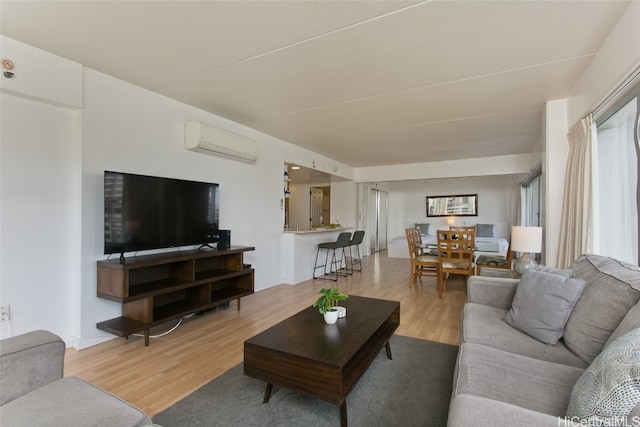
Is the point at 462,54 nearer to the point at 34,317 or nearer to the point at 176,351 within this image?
the point at 176,351

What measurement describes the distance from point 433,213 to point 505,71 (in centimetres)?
722

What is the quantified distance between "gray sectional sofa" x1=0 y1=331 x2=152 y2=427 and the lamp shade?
3100 millimetres

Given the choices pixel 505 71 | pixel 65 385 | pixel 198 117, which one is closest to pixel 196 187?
pixel 198 117

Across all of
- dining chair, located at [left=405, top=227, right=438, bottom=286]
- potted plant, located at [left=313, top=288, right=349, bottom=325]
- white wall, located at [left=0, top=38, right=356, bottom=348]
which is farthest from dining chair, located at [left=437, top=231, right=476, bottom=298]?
white wall, located at [left=0, top=38, right=356, bottom=348]

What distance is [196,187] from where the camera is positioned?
128 inches

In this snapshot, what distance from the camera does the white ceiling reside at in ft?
5.87

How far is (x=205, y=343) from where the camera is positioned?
262cm

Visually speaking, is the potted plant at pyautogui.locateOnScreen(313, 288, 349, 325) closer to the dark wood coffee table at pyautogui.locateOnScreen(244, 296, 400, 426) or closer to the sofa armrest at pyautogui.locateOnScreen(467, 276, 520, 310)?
the dark wood coffee table at pyautogui.locateOnScreen(244, 296, 400, 426)

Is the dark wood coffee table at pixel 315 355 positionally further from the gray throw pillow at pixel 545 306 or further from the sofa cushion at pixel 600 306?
the sofa cushion at pixel 600 306

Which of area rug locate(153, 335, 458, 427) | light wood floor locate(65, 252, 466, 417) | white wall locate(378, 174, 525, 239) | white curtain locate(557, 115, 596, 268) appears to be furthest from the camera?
white wall locate(378, 174, 525, 239)

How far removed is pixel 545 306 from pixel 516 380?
2.14 ft

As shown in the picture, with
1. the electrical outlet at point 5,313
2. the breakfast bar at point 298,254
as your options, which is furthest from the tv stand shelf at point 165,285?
the breakfast bar at point 298,254

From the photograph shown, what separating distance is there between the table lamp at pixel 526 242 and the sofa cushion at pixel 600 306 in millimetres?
1144

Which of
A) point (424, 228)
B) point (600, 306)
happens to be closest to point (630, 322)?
point (600, 306)
